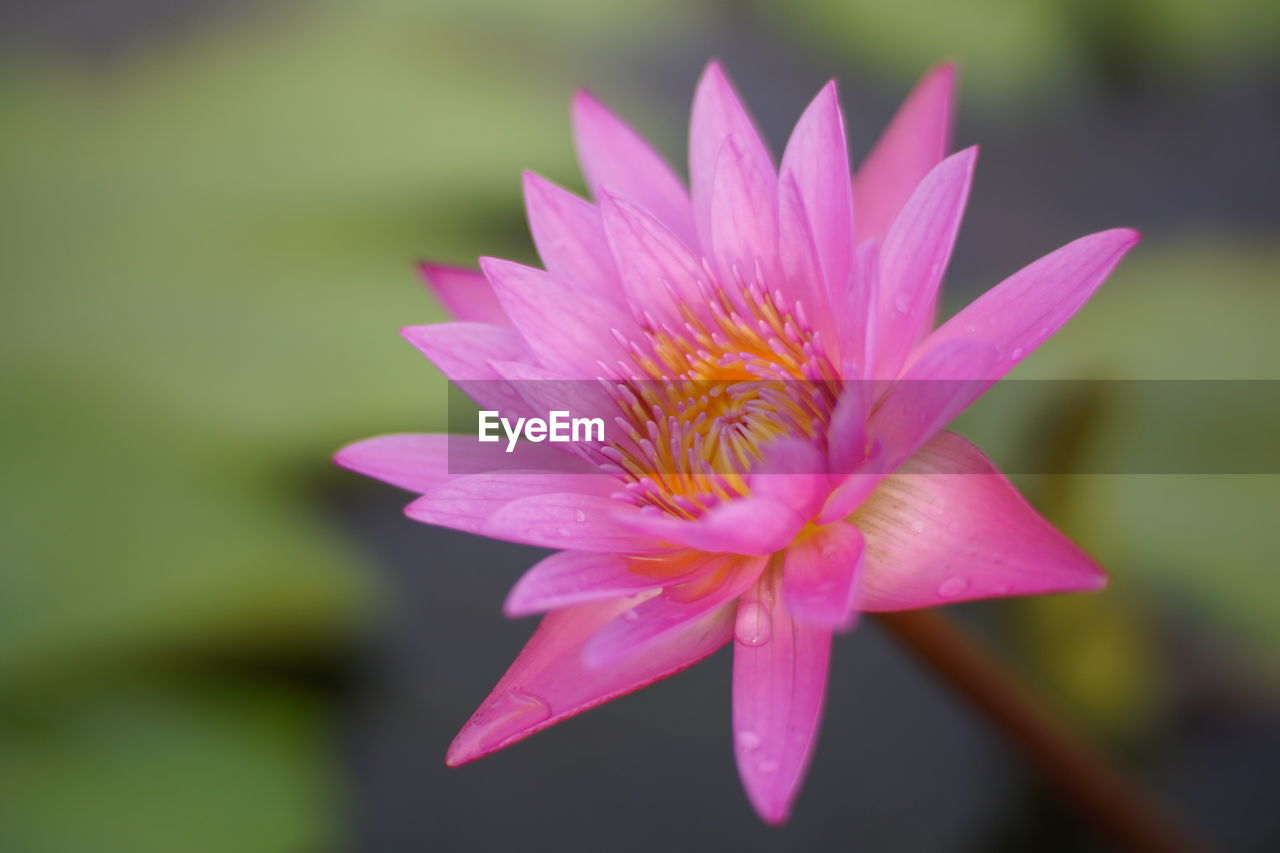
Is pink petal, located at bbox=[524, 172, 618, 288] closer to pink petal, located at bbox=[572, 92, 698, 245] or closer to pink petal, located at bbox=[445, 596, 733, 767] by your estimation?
pink petal, located at bbox=[572, 92, 698, 245]

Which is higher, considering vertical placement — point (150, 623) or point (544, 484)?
point (544, 484)

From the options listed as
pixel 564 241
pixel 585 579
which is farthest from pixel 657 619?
pixel 564 241

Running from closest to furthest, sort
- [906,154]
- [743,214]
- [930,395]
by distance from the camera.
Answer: [930,395] → [743,214] → [906,154]

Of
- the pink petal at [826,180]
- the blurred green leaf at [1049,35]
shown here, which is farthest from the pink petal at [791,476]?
the blurred green leaf at [1049,35]

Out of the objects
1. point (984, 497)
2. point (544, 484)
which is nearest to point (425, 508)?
point (544, 484)

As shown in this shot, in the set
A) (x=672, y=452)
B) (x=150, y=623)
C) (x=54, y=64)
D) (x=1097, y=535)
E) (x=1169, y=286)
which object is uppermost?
(x=54, y=64)

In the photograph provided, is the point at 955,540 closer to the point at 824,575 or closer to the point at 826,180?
the point at 824,575

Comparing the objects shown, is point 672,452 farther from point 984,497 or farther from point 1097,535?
point 1097,535

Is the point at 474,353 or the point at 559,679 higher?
the point at 474,353
